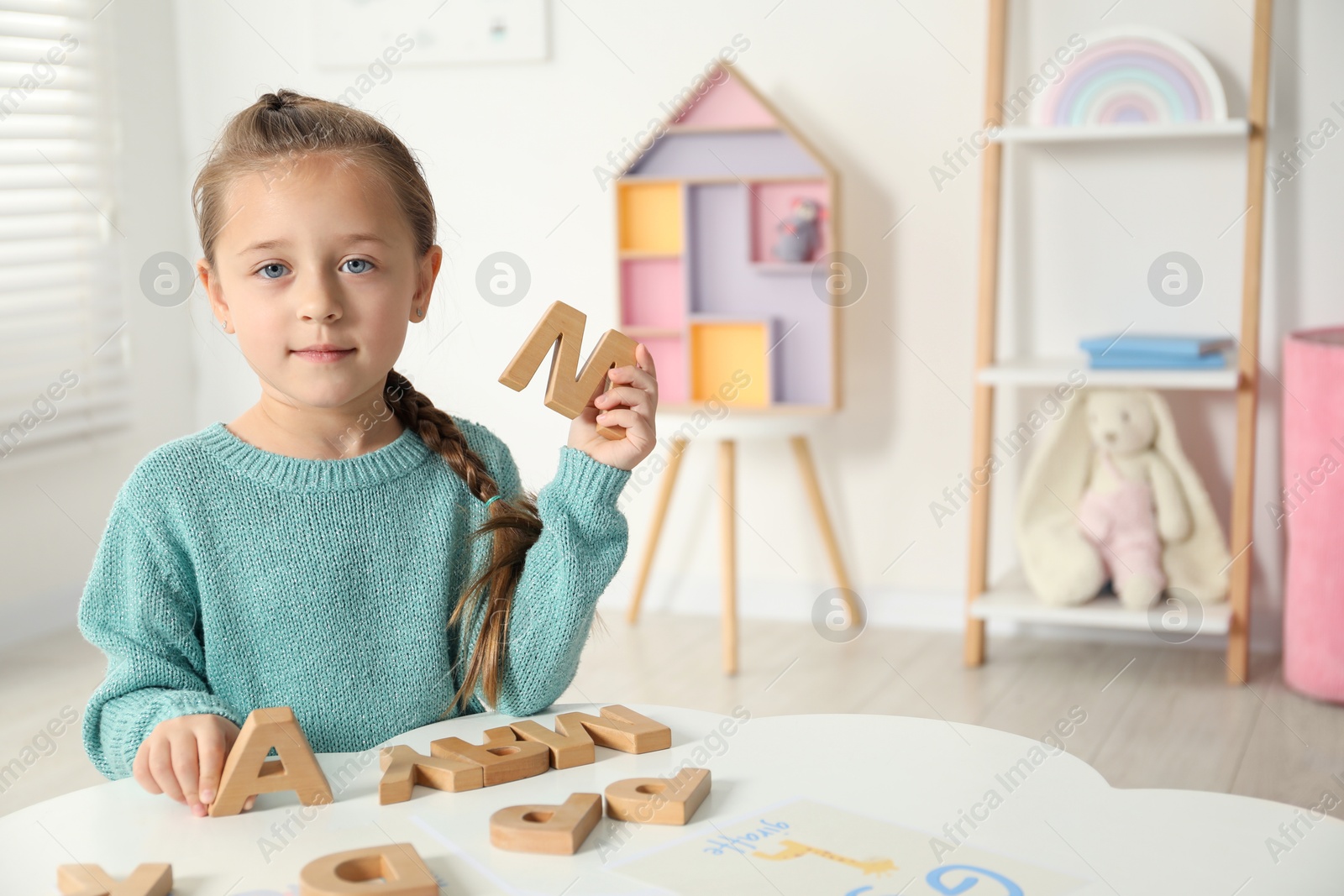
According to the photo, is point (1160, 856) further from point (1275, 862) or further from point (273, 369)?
point (273, 369)

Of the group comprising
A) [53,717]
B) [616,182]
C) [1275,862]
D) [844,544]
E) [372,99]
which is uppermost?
[372,99]

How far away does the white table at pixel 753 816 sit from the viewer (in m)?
0.71

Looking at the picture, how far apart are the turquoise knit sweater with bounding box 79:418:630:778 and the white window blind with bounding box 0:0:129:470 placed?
7.17 feet

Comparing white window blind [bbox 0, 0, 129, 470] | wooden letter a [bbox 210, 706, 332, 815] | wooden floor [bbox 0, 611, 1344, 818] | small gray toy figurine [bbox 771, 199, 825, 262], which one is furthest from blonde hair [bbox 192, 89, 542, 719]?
white window blind [bbox 0, 0, 129, 470]

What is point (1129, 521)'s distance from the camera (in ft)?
8.52

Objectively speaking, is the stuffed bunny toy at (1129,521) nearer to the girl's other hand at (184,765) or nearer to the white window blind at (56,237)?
the girl's other hand at (184,765)

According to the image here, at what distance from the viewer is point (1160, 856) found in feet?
2.40

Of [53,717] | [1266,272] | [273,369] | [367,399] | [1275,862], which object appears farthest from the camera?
[1266,272]

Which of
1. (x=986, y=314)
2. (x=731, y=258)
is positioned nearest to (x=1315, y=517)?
(x=986, y=314)

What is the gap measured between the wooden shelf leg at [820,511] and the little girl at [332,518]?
1815 millimetres

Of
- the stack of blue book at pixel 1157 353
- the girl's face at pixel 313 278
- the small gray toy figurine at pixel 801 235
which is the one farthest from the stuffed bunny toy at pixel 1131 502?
the girl's face at pixel 313 278

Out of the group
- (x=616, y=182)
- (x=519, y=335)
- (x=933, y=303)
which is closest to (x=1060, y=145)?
(x=933, y=303)

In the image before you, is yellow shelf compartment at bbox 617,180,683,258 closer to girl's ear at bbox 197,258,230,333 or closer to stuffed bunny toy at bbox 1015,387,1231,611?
stuffed bunny toy at bbox 1015,387,1231,611

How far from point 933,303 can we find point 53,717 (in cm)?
202
